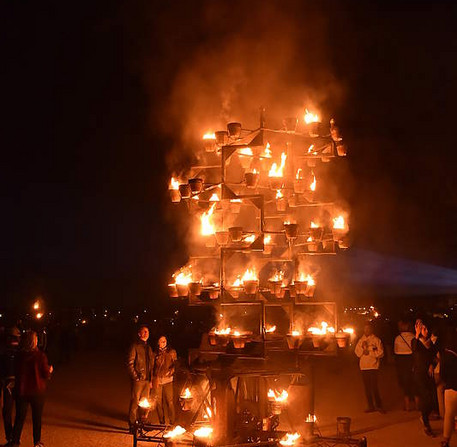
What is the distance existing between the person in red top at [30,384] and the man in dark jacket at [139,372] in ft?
5.89

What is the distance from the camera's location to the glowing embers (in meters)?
8.23

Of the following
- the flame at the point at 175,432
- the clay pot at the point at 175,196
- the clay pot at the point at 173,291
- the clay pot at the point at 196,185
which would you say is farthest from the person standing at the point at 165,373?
the clay pot at the point at 196,185

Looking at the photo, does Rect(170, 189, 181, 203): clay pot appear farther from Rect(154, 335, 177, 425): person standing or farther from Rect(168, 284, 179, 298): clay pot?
Rect(154, 335, 177, 425): person standing

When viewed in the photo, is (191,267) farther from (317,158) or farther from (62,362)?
(62,362)

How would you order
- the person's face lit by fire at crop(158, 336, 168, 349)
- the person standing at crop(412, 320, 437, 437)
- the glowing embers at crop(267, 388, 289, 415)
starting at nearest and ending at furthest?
the glowing embers at crop(267, 388, 289, 415), the person standing at crop(412, 320, 437, 437), the person's face lit by fire at crop(158, 336, 168, 349)

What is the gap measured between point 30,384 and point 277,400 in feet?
11.4

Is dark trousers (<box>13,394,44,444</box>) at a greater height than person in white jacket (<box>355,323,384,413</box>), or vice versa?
person in white jacket (<box>355,323,384,413</box>)

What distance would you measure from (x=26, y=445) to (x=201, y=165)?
201 inches

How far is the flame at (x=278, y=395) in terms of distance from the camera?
830cm

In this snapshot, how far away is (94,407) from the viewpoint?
1198cm

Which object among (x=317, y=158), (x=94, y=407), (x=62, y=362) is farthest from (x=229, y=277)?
(x=62, y=362)

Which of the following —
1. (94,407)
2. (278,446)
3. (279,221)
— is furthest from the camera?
(94,407)

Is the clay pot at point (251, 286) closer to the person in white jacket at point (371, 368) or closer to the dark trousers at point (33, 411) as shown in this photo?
the dark trousers at point (33, 411)

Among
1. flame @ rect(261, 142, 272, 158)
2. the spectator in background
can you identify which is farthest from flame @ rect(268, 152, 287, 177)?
the spectator in background
